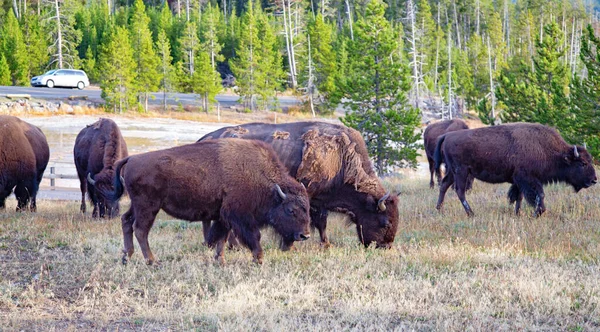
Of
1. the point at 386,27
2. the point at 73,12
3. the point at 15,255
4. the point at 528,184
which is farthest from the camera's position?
the point at 73,12

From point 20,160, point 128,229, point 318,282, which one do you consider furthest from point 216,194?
point 20,160

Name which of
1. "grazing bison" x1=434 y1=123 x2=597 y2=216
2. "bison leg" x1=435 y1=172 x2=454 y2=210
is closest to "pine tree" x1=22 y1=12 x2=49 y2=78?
"bison leg" x1=435 y1=172 x2=454 y2=210

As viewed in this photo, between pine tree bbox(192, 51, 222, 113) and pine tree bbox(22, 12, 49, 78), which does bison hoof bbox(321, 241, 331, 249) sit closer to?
pine tree bbox(192, 51, 222, 113)

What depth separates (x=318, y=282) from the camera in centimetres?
799

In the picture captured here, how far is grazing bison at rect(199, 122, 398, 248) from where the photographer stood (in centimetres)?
1027

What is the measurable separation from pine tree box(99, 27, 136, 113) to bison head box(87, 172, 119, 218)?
35.9m

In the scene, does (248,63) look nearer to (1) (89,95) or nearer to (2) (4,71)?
(1) (89,95)

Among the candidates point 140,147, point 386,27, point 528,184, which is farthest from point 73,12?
point 528,184

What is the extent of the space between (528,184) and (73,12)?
70.5 m

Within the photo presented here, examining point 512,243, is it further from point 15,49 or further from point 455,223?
point 15,49

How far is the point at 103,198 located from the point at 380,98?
16253mm

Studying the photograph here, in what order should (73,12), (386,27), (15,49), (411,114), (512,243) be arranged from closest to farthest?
(512,243)
(411,114)
(386,27)
(15,49)
(73,12)

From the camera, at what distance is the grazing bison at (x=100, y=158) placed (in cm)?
1237

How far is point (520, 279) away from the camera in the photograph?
7.71 meters
